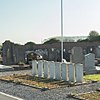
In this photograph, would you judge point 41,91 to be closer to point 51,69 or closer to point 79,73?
point 79,73

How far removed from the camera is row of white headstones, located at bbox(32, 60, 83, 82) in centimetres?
1281

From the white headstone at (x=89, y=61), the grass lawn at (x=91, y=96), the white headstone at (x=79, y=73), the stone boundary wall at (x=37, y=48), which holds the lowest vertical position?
the grass lawn at (x=91, y=96)

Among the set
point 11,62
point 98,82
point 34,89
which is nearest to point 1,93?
point 34,89

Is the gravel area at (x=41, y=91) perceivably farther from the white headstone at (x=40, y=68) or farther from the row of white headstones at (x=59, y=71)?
the white headstone at (x=40, y=68)

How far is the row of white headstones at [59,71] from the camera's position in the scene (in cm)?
1281

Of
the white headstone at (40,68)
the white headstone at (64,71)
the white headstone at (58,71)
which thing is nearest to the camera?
the white headstone at (64,71)

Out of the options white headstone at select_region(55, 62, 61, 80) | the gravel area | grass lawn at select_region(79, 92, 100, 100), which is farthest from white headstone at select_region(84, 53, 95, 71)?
grass lawn at select_region(79, 92, 100, 100)

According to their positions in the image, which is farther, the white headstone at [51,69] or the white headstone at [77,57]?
the white headstone at [77,57]

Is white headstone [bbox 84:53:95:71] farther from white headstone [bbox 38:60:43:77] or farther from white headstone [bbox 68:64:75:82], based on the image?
white headstone [bbox 68:64:75:82]

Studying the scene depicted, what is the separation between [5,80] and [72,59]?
541cm

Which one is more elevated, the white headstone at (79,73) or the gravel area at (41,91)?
the white headstone at (79,73)

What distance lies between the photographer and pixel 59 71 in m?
13.7

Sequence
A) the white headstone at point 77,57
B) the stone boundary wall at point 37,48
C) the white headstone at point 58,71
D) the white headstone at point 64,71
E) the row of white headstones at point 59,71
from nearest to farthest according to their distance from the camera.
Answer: the row of white headstones at point 59,71 < the white headstone at point 64,71 < the white headstone at point 58,71 < the white headstone at point 77,57 < the stone boundary wall at point 37,48

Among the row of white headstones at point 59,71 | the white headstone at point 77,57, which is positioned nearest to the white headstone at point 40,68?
the row of white headstones at point 59,71
